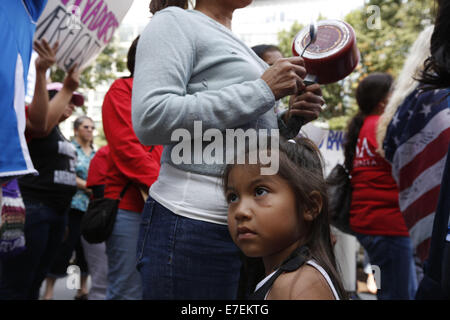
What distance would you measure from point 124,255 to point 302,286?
59.1 inches

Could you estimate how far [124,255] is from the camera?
98.7 inches

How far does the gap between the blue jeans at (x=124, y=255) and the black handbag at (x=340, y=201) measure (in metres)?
1.60

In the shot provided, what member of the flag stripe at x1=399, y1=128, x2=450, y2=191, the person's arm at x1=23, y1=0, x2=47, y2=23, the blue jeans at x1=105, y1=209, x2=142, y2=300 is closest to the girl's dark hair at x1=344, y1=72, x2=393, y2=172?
the flag stripe at x1=399, y1=128, x2=450, y2=191

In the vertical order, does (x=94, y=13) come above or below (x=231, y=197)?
above

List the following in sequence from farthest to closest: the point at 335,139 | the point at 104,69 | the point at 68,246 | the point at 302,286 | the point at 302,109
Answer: the point at 104,69 < the point at 335,139 < the point at 68,246 < the point at 302,109 < the point at 302,286

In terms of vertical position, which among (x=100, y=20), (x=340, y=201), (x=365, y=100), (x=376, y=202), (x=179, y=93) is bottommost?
(x=340, y=201)

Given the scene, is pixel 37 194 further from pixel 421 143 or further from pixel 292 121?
pixel 421 143

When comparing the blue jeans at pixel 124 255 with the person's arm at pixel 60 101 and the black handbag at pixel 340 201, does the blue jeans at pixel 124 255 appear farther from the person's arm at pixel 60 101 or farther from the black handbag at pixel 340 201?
the black handbag at pixel 340 201

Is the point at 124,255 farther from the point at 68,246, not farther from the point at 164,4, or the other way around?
the point at 68,246

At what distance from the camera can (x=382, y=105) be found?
357 cm

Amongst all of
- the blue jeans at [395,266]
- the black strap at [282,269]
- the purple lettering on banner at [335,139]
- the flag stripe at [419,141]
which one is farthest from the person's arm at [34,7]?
the purple lettering on banner at [335,139]

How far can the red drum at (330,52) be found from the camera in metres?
1.56

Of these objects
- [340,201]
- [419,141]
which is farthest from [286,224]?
[340,201]
